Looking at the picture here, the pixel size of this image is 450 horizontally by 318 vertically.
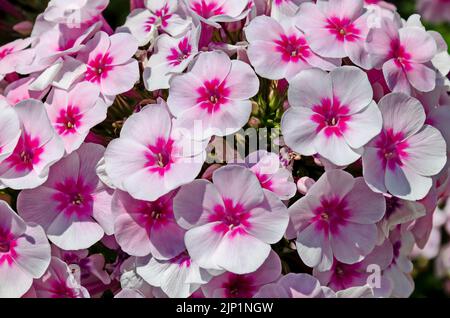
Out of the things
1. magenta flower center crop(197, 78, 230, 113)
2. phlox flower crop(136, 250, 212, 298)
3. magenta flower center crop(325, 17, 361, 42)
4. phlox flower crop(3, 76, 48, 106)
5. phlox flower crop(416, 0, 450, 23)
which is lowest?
phlox flower crop(416, 0, 450, 23)

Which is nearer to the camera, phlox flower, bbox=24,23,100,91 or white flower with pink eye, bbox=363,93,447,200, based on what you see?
white flower with pink eye, bbox=363,93,447,200

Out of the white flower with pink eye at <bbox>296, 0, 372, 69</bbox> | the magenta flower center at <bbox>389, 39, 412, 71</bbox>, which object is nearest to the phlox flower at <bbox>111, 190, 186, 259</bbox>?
the white flower with pink eye at <bbox>296, 0, 372, 69</bbox>

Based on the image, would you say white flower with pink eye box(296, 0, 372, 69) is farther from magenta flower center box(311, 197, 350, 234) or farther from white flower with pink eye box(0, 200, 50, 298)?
white flower with pink eye box(0, 200, 50, 298)

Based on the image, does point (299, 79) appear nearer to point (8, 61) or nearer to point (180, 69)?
Answer: point (180, 69)

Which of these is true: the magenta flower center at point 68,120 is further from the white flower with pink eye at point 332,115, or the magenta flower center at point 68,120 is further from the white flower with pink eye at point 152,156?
the white flower with pink eye at point 332,115

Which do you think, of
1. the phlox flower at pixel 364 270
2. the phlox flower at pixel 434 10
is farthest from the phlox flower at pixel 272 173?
the phlox flower at pixel 434 10

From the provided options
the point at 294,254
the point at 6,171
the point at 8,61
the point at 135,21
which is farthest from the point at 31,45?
the point at 294,254
